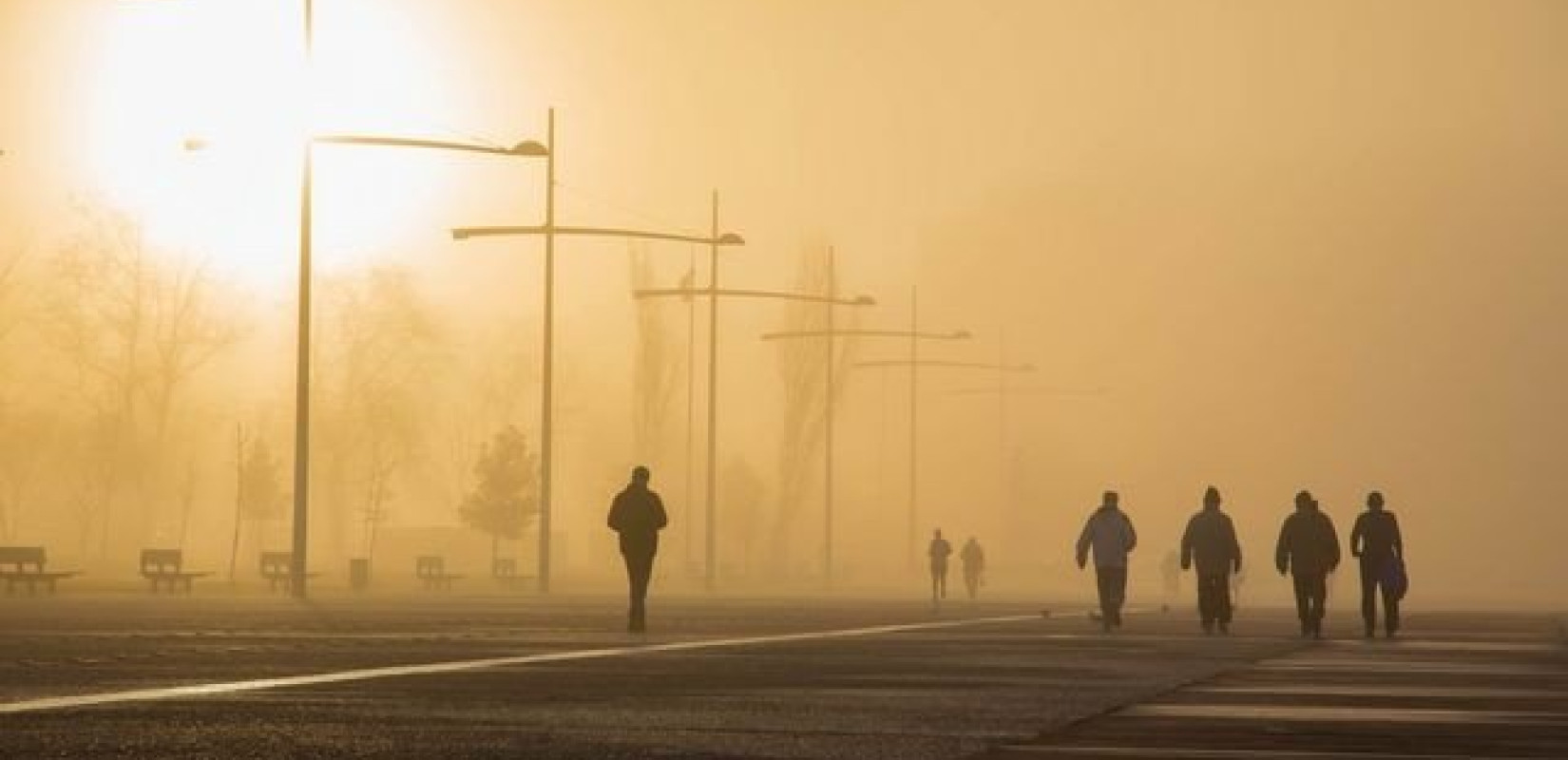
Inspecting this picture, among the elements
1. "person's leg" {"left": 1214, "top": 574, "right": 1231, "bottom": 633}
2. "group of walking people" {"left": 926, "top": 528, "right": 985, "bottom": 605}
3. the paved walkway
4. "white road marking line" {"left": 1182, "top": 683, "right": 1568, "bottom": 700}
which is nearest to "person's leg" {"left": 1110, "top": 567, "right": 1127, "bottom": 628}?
"person's leg" {"left": 1214, "top": 574, "right": 1231, "bottom": 633}

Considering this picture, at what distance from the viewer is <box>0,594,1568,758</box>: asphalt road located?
18156 mm

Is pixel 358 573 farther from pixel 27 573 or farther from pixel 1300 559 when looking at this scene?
pixel 1300 559

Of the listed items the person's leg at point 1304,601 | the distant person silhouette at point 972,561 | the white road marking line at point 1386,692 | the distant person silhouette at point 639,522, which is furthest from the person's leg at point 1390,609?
the distant person silhouette at point 972,561

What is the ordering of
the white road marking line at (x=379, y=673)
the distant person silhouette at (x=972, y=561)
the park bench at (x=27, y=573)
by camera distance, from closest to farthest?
the white road marking line at (x=379, y=673)
the park bench at (x=27, y=573)
the distant person silhouette at (x=972, y=561)

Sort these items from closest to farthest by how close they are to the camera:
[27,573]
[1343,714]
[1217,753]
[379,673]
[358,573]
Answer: [1217,753]
[1343,714]
[379,673]
[27,573]
[358,573]

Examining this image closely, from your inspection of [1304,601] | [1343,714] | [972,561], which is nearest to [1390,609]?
[1304,601]

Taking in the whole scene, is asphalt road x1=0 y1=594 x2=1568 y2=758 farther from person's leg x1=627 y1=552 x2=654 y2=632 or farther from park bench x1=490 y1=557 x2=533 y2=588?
park bench x1=490 y1=557 x2=533 y2=588

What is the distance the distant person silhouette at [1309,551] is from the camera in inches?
1741

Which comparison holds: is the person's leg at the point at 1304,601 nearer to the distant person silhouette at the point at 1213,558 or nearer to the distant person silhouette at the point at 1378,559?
the distant person silhouette at the point at 1378,559

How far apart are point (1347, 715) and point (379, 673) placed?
7750mm

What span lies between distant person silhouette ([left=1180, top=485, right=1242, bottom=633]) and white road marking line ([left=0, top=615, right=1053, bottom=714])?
518 centimetres

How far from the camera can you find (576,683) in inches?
974

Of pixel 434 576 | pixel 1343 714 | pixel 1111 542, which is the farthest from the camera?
pixel 434 576

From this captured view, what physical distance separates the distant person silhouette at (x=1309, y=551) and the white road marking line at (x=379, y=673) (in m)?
6.15
